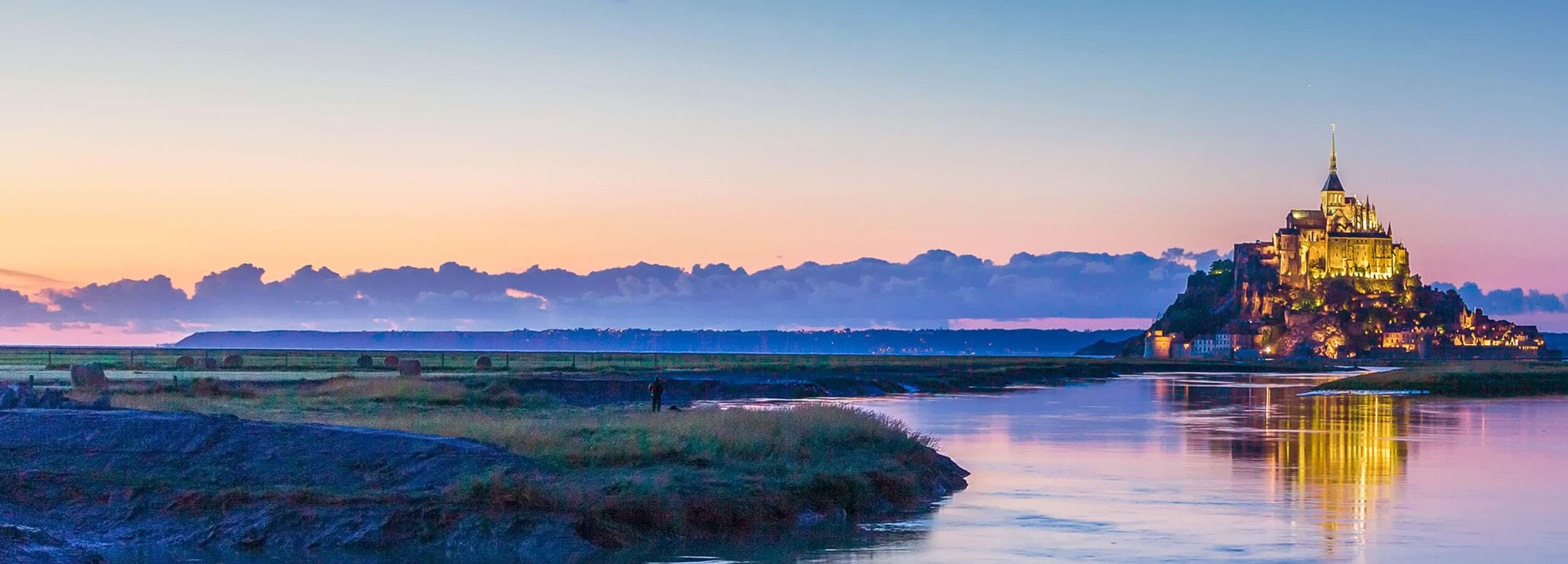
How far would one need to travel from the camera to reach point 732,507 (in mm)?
23875

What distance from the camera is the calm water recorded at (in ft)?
77.0

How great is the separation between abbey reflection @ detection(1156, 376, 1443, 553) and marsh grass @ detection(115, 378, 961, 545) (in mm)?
7697

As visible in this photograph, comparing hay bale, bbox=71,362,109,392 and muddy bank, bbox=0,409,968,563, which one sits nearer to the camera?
muddy bank, bbox=0,409,968,563

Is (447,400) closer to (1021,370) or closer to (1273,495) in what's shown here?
(1273,495)

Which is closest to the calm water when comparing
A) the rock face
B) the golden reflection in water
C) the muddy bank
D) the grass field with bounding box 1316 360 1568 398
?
the golden reflection in water

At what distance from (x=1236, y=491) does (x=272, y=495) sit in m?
19.5

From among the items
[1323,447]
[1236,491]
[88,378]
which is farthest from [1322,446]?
[88,378]

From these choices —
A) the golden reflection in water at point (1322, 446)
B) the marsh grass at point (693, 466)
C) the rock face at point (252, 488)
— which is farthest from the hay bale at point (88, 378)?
the golden reflection in water at point (1322, 446)

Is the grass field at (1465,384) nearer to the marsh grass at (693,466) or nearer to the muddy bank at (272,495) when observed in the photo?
the marsh grass at (693,466)

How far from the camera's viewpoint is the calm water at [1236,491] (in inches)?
924

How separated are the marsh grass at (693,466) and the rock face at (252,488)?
62cm

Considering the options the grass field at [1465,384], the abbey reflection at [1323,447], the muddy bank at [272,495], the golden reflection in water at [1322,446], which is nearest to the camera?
the muddy bank at [272,495]

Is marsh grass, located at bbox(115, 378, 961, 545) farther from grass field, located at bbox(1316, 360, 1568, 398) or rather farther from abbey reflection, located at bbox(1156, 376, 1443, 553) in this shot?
grass field, located at bbox(1316, 360, 1568, 398)

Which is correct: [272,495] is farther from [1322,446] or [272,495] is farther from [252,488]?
[1322,446]
